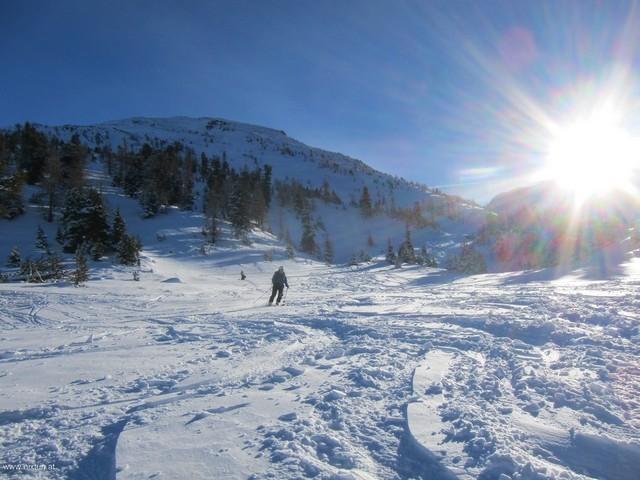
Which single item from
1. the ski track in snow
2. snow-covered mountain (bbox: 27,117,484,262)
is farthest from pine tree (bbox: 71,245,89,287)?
snow-covered mountain (bbox: 27,117,484,262)

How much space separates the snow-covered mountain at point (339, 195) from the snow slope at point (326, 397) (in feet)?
211

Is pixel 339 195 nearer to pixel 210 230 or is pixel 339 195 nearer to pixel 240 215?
pixel 240 215

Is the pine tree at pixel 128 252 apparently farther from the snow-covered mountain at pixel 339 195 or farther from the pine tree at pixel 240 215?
the snow-covered mountain at pixel 339 195

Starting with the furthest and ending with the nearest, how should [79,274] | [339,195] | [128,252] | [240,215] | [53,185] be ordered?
1. [339,195]
2. [240,215]
3. [53,185]
4. [128,252]
5. [79,274]

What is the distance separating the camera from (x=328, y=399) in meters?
4.42

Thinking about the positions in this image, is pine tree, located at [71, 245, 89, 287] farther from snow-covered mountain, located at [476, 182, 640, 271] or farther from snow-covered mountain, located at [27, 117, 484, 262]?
snow-covered mountain, located at [27, 117, 484, 262]

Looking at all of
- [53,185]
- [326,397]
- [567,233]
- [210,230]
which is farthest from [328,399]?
[567,233]

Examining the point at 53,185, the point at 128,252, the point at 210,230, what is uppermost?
the point at 53,185

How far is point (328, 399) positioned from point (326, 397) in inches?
1.6

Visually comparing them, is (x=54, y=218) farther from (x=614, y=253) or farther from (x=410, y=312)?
(x=614, y=253)

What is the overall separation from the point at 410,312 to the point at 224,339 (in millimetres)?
5869

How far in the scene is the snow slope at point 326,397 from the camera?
3.19 m

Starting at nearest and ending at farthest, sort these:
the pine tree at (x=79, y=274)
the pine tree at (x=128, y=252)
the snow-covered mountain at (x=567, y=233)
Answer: the pine tree at (x=79, y=274), the pine tree at (x=128, y=252), the snow-covered mountain at (x=567, y=233)

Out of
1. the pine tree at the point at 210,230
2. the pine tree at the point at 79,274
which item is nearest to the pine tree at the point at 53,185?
the pine tree at the point at 210,230
